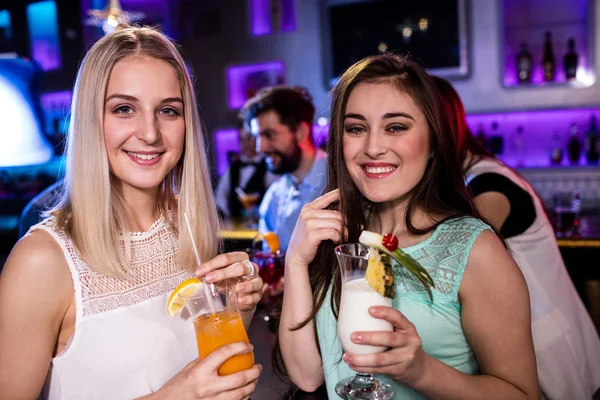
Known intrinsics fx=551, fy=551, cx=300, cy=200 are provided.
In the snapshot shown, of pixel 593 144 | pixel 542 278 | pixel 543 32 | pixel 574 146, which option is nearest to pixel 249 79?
pixel 543 32

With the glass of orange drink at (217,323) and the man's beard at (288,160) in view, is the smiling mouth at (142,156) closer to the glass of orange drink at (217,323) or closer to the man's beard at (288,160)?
the glass of orange drink at (217,323)

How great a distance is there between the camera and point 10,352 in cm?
136

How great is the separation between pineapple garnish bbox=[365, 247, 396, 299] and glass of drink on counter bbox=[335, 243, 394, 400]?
3cm

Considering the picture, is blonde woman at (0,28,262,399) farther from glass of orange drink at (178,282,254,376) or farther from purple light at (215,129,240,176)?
purple light at (215,129,240,176)

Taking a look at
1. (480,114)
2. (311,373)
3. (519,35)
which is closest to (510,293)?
→ (311,373)

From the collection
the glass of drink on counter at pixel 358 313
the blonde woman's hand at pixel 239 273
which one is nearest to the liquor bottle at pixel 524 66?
the blonde woman's hand at pixel 239 273

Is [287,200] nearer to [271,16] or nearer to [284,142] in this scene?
[284,142]

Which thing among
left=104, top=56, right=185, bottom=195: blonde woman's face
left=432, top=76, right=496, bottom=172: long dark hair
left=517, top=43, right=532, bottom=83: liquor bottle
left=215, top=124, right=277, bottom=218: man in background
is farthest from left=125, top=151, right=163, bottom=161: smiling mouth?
left=517, top=43, right=532, bottom=83: liquor bottle

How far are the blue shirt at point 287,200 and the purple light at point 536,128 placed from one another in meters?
2.19

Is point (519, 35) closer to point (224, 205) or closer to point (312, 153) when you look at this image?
point (312, 153)

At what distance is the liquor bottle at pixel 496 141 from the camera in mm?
5258

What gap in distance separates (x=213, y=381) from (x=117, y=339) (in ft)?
1.35

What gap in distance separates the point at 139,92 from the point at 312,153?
2394 mm

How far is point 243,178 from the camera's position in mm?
5848
